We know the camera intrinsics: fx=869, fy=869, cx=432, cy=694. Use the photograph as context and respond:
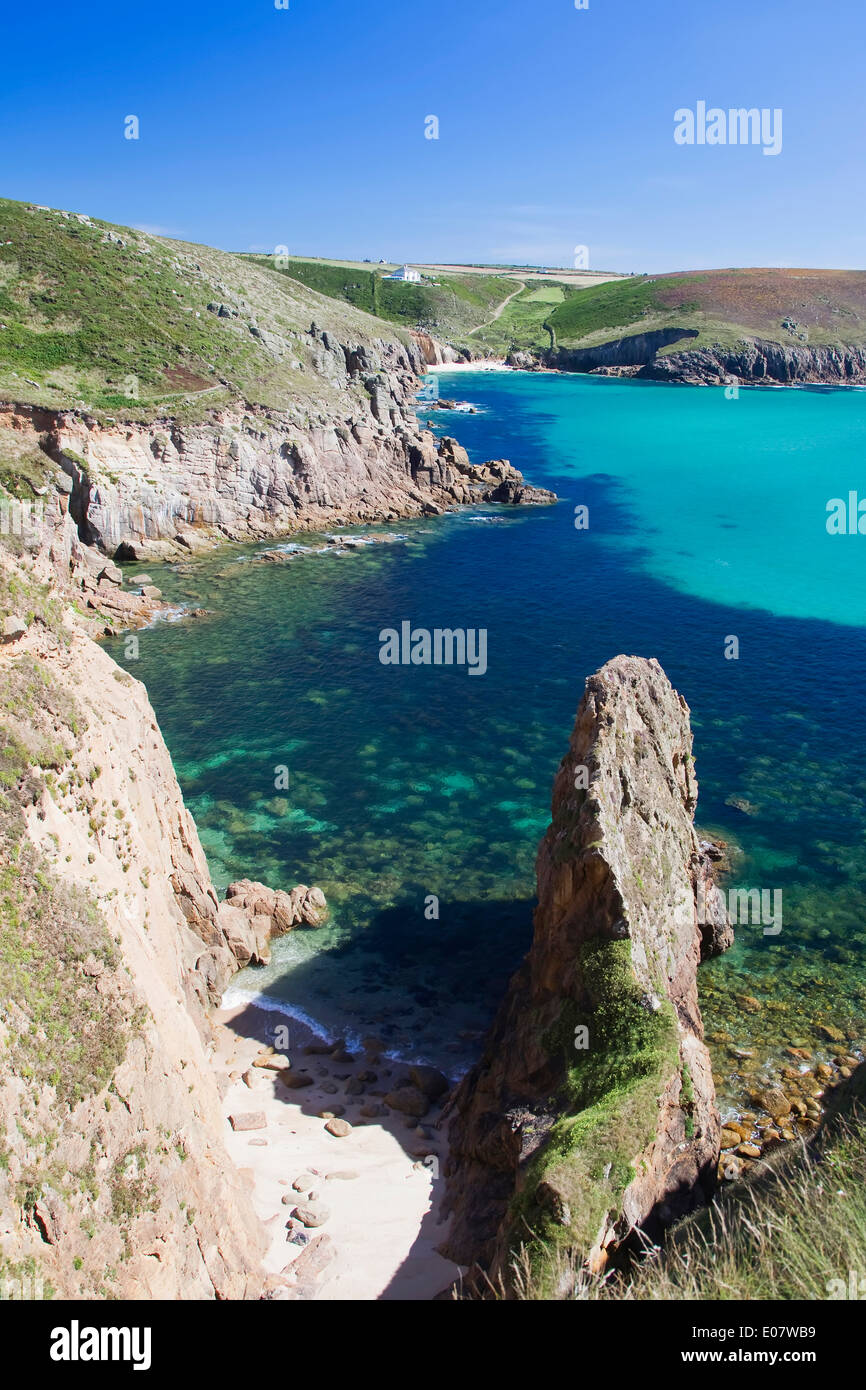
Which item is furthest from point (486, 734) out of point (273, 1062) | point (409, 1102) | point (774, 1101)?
point (774, 1101)

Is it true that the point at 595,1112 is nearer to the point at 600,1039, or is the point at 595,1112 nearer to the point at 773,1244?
the point at 600,1039

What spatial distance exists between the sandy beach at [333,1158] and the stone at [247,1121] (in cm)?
3

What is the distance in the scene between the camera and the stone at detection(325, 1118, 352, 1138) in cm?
2355

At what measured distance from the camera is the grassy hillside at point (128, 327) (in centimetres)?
7769

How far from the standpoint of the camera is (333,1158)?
22.6m

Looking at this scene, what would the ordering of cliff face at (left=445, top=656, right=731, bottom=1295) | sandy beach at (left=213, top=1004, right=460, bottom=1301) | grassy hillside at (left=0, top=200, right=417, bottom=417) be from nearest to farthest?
cliff face at (left=445, top=656, right=731, bottom=1295), sandy beach at (left=213, top=1004, right=460, bottom=1301), grassy hillside at (left=0, top=200, right=417, bottom=417)

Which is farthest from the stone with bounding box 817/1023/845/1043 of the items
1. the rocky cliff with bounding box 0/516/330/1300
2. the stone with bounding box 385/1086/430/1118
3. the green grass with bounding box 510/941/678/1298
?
the rocky cliff with bounding box 0/516/330/1300

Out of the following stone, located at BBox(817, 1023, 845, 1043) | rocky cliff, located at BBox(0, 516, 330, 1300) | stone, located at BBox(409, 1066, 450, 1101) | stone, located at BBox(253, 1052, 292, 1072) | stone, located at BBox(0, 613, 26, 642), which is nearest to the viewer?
rocky cliff, located at BBox(0, 516, 330, 1300)

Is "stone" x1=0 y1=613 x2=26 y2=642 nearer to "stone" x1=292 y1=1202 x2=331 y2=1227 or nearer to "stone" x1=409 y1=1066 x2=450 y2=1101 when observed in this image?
"stone" x1=292 y1=1202 x2=331 y2=1227

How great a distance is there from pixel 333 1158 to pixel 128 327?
86649 millimetres

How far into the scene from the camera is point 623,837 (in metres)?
22.5

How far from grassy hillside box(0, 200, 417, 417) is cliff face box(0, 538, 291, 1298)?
62.2 metres

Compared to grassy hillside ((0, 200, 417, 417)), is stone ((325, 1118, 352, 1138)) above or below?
below

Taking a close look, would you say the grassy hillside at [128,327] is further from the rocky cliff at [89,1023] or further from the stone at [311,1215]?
the stone at [311,1215]
